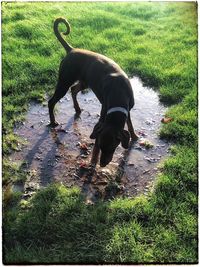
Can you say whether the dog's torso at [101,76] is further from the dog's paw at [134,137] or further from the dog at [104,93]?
the dog's paw at [134,137]

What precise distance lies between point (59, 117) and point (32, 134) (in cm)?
63

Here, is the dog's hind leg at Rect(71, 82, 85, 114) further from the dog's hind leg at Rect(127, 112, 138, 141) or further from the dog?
the dog's hind leg at Rect(127, 112, 138, 141)

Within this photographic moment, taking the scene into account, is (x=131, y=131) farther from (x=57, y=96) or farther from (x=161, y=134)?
(x=57, y=96)

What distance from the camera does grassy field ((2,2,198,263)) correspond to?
3592 millimetres

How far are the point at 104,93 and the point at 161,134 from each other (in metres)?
1.15

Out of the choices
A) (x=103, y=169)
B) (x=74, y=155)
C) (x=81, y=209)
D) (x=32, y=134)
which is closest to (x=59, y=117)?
(x=32, y=134)

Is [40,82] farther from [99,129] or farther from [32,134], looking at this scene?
[99,129]

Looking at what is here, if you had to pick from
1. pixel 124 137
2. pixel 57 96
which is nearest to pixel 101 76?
pixel 57 96

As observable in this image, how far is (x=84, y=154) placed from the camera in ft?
16.3

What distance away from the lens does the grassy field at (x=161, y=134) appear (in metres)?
3.59

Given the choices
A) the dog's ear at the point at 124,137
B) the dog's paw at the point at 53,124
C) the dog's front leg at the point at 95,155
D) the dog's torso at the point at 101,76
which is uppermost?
the dog's torso at the point at 101,76

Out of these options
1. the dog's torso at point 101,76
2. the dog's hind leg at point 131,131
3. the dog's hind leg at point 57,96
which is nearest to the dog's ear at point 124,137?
the dog's torso at point 101,76

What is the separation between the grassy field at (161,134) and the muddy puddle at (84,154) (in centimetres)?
17

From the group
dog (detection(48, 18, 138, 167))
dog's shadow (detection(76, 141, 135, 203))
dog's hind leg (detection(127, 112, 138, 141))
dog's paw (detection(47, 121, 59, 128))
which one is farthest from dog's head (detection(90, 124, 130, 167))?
dog's paw (detection(47, 121, 59, 128))
